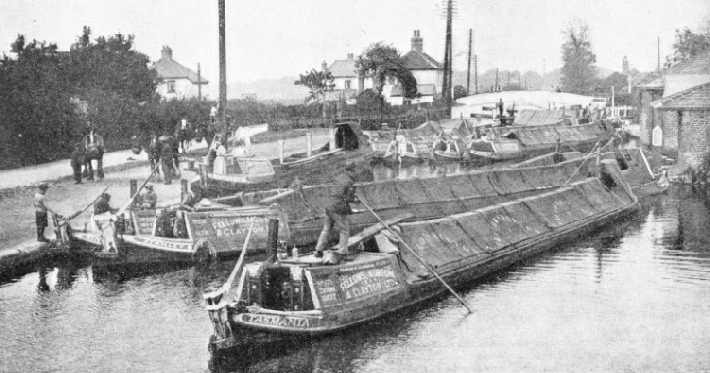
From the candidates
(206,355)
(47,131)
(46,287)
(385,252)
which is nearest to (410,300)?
(385,252)

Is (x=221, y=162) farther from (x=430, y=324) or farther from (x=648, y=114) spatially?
(x=648, y=114)

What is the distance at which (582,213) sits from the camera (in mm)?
26344

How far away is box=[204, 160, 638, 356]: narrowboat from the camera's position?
14.0 m

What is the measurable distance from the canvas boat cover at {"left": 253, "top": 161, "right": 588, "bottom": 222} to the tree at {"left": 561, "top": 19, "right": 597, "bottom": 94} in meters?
87.6

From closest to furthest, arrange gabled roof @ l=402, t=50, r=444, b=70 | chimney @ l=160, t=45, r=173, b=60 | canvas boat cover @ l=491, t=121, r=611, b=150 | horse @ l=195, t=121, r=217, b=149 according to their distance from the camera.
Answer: horse @ l=195, t=121, r=217, b=149 < canvas boat cover @ l=491, t=121, r=611, b=150 < chimney @ l=160, t=45, r=173, b=60 < gabled roof @ l=402, t=50, r=444, b=70

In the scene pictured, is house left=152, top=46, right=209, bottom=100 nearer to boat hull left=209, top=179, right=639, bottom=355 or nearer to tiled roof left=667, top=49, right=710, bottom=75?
tiled roof left=667, top=49, right=710, bottom=75

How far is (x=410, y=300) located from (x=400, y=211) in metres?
9.63

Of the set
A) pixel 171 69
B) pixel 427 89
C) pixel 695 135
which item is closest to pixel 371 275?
pixel 695 135

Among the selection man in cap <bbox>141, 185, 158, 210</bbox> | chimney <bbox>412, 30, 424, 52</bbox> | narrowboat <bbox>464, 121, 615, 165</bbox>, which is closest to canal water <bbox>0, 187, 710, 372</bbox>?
man in cap <bbox>141, 185, 158, 210</bbox>

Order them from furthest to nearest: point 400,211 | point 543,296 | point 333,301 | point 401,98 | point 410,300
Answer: point 401,98 → point 400,211 → point 543,296 → point 410,300 → point 333,301

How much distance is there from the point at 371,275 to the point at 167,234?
7875 mm

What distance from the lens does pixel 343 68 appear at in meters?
96.9

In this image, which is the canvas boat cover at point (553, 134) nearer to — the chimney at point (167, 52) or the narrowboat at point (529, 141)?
the narrowboat at point (529, 141)

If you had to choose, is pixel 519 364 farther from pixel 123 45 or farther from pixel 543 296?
pixel 123 45
